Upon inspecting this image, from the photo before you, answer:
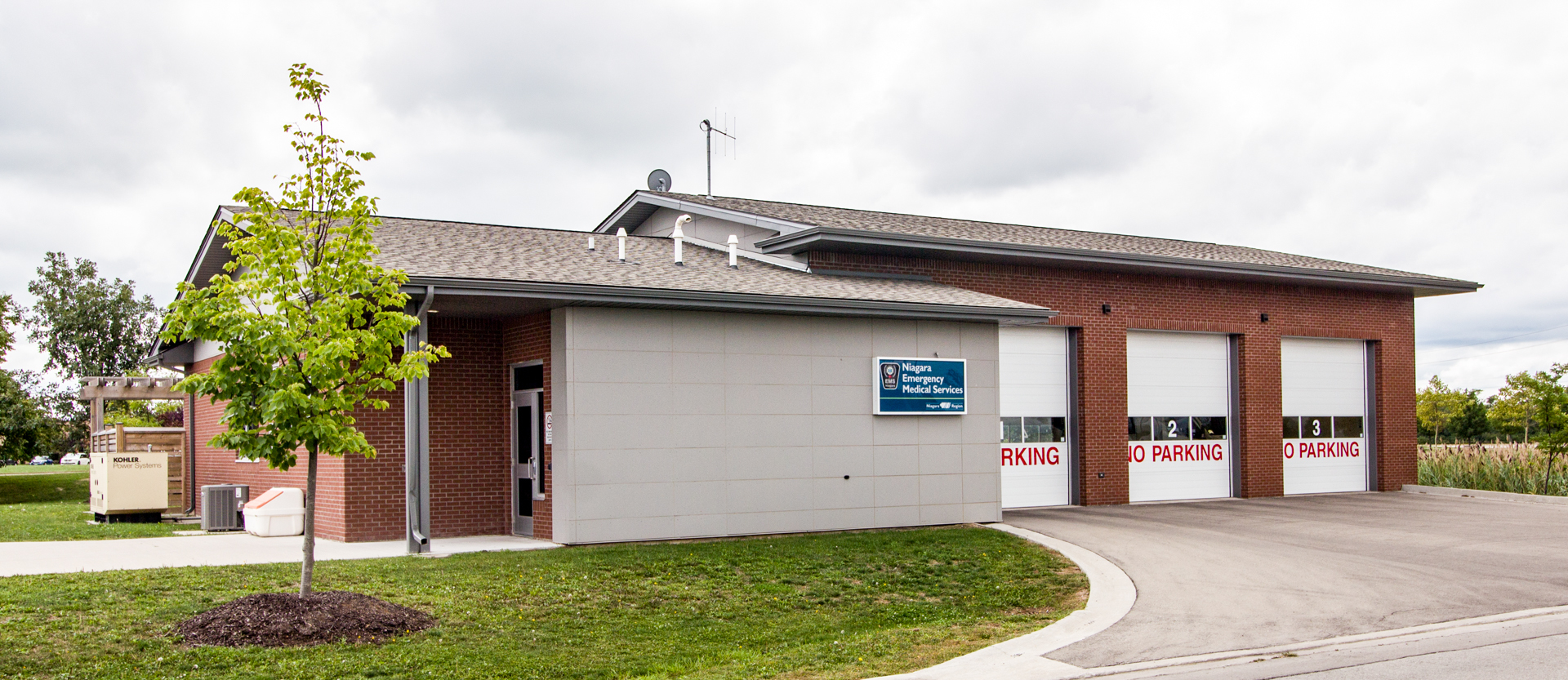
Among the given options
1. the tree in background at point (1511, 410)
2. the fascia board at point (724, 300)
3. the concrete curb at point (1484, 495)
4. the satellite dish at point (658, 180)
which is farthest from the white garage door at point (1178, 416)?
the tree in background at point (1511, 410)

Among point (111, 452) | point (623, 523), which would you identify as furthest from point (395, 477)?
point (111, 452)

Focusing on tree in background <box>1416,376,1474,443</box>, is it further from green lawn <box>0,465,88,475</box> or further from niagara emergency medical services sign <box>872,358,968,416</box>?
green lawn <box>0,465,88,475</box>

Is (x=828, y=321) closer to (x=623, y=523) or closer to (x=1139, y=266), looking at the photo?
(x=623, y=523)

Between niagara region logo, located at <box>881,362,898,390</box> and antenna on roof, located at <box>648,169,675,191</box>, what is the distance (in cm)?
1034

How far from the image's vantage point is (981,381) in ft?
59.9

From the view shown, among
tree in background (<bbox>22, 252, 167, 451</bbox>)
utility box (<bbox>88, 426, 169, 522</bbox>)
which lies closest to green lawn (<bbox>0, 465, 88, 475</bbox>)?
tree in background (<bbox>22, 252, 167, 451</bbox>)

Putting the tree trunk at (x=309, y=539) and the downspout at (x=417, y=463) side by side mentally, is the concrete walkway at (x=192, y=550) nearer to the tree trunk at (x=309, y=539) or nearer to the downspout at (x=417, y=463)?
the downspout at (x=417, y=463)

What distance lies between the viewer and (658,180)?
26.2 m

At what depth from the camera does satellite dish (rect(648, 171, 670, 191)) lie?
85.6ft

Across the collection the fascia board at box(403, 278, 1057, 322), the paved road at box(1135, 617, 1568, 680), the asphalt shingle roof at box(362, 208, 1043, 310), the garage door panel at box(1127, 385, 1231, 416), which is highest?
the asphalt shingle roof at box(362, 208, 1043, 310)

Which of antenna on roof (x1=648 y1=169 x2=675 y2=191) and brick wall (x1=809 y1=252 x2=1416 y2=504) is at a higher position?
antenna on roof (x1=648 y1=169 x2=675 y2=191)

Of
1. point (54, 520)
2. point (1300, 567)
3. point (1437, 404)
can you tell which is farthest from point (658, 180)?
point (1437, 404)

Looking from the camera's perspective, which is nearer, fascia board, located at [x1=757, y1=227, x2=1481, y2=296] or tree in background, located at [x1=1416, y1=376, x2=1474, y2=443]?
fascia board, located at [x1=757, y1=227, x2=1481, y2=296]

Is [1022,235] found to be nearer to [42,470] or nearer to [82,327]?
[82,327]
